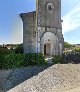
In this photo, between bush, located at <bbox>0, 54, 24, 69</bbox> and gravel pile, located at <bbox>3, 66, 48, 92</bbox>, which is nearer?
gravel pile, located at <bbox>3, 66, 48, 92</bbox>

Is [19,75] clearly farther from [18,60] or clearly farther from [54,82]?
[54,82]

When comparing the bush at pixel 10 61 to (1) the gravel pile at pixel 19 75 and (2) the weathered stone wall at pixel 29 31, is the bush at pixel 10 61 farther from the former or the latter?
(2) the weathered stone wall at pixel 29 31

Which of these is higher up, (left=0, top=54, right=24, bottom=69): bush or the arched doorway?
the arched doorway

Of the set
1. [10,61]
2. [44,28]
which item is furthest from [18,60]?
[44,28]

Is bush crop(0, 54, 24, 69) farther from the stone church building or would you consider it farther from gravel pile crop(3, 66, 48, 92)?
the stone church building

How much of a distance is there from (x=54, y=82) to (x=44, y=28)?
75.7 ft

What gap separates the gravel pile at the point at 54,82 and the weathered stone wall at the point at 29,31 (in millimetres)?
19971

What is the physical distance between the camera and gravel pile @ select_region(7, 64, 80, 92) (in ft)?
73.4

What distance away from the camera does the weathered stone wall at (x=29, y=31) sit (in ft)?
153

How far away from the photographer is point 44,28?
45812 mm

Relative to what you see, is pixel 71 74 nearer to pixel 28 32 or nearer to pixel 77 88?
pixel 77 88

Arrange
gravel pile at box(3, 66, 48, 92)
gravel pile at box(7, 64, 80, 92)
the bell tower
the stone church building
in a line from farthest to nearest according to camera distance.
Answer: the bell tower, the stone church building, gravel pile at box(3, 66, 48, 92), gravel pile at box(7, 64, 80, 92)

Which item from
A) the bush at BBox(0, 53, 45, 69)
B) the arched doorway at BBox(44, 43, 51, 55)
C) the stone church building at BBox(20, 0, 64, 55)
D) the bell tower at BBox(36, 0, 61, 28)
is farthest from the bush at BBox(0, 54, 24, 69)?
the arched doorway at BBox(44, 43, 51, 55)

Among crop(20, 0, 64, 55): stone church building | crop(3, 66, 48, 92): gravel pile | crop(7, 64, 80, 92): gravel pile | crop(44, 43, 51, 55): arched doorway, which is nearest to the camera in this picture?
crop(7, 64, 80, 92): gravel pile
